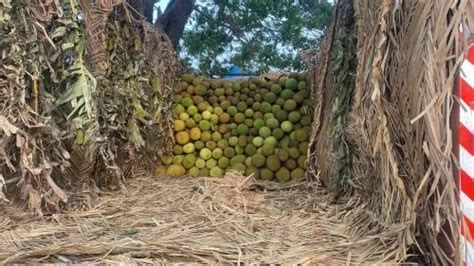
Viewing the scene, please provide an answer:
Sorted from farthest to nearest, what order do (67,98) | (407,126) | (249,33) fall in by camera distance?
(249,33), (67,98), (407,126)

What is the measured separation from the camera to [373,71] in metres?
1.99

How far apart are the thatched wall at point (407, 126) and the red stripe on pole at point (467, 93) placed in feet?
0.11

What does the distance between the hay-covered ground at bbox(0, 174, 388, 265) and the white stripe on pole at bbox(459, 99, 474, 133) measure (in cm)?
69

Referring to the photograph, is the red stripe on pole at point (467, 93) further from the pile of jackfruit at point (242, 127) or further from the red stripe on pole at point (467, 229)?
the pile of jackfruit at point (242, 127)

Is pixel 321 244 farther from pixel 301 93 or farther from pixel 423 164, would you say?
pixel 301 93

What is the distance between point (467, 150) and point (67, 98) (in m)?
2.50

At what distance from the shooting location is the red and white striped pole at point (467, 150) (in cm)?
154

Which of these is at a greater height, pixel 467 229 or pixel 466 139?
pixel 466 139

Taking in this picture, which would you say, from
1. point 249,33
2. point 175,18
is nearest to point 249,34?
point 249,33

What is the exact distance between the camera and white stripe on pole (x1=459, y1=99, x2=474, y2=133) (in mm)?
1541

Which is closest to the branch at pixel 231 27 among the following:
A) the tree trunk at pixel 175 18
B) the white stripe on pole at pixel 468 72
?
the tree trunk at pixel 175 18

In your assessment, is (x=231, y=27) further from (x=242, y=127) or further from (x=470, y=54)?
(x=470, y=54)

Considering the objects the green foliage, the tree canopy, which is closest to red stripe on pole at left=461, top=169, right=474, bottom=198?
the tree canopy

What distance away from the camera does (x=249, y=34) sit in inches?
368
